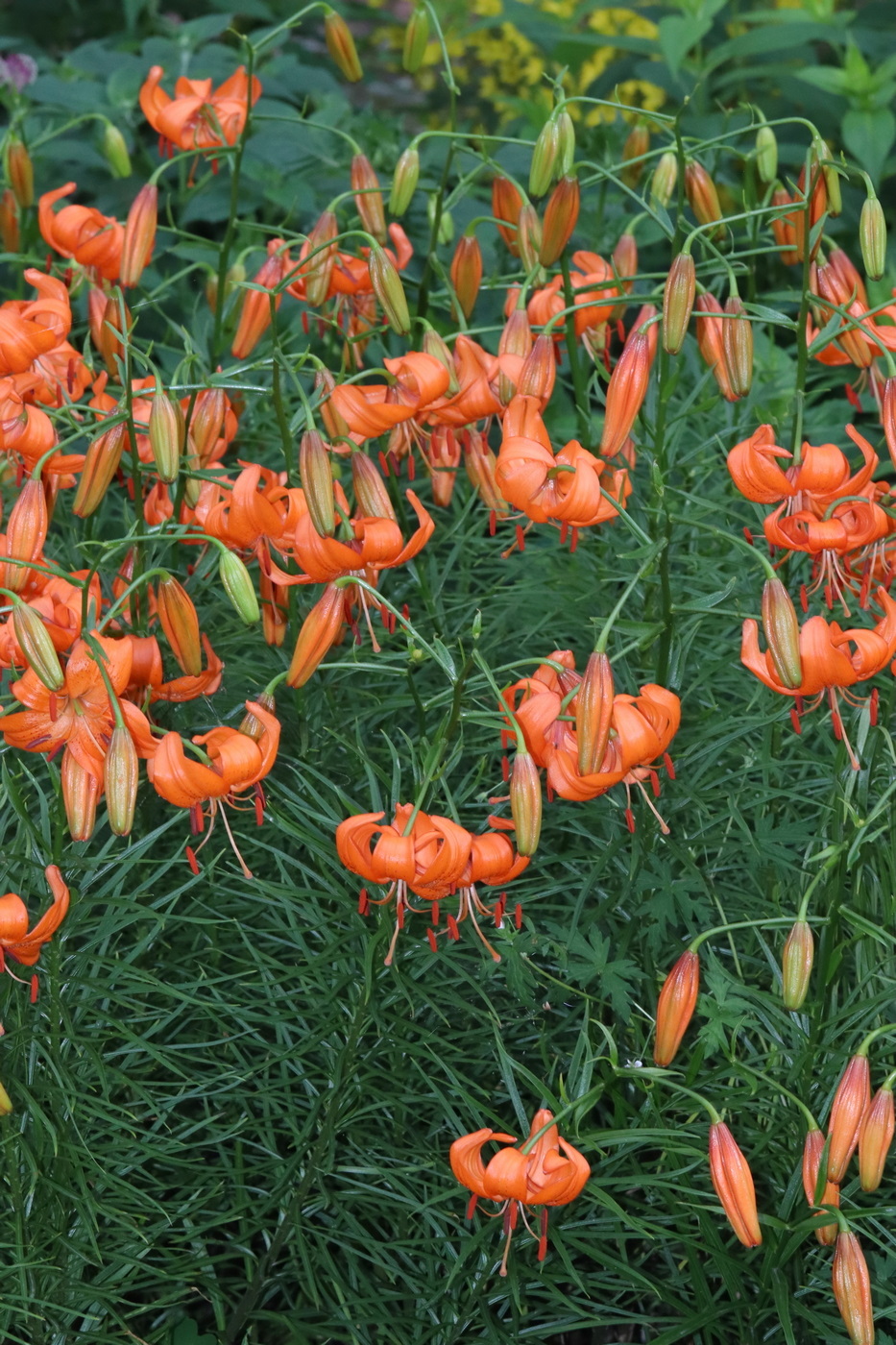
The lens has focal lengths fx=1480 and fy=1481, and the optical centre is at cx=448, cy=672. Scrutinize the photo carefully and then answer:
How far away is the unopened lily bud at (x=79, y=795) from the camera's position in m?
1.18

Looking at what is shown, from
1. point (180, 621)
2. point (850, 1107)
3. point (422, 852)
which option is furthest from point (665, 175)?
point (850, 1107)

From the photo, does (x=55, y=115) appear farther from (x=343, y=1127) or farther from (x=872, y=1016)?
(x=872, y=1016)

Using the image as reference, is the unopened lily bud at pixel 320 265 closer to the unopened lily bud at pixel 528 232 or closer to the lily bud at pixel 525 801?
the unopened lily bud at pixel 528 232

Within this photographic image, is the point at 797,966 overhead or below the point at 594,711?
below

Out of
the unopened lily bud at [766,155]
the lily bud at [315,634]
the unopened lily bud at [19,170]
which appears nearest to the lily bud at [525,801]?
the lily bud at [315,634]

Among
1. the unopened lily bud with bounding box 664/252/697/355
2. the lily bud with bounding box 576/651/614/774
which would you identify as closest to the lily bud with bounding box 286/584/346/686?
the lily bud with bounding box 576/651/614/774

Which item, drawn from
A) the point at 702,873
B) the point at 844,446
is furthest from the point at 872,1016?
the point at 844,446

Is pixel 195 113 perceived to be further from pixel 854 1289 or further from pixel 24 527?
pixel 854 1289

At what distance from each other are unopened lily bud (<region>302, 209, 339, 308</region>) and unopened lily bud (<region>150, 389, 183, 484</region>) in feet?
1.28

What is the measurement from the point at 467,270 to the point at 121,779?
34.7 inches

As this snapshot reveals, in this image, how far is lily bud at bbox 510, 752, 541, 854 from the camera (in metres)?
1.19

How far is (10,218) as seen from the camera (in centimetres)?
214

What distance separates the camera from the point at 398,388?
1.54 meters

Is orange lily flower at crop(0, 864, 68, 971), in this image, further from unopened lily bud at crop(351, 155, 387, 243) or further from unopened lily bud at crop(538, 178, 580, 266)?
unopened lily bud at crop(351, 155, 387, 243)
